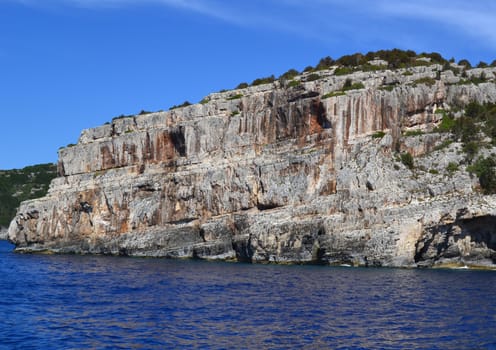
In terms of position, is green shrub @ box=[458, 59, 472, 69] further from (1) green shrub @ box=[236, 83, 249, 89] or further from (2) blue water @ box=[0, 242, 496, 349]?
(2) blue water @ box=[0, 242, 496, 349]

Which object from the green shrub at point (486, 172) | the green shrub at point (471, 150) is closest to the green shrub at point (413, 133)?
the green shrub at point (471, 150)

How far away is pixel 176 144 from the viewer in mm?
82938

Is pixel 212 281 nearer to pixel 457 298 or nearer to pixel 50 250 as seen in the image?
pixel 457 298

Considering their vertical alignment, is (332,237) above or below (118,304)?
above

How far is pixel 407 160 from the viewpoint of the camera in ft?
222

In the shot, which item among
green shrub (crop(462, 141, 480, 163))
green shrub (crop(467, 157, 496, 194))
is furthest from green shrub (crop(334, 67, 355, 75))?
green shrub (crop(467, 157, 496, 194))

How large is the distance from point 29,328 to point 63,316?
330cm

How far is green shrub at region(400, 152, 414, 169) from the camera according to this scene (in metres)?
67.3

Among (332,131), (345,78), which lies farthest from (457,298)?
(345,78)

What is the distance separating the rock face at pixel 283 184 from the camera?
61.8 m

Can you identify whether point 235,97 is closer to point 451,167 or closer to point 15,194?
point 451,167

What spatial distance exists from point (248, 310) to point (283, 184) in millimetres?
39102

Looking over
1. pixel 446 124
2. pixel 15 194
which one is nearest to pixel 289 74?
pixel 446 124

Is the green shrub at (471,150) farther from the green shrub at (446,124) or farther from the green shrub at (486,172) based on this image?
the green shrub at (446,124)
